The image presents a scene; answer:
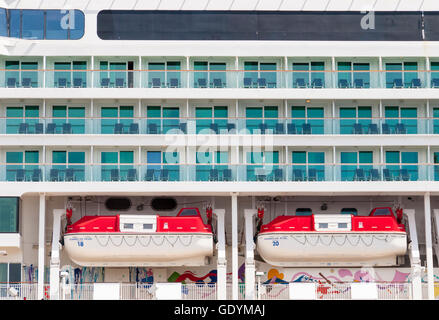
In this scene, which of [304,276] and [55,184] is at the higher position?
[55,184]

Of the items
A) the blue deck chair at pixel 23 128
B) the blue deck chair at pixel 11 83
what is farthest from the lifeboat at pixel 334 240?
the blue deck chair at pixel 11 83

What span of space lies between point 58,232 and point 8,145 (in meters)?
3.48

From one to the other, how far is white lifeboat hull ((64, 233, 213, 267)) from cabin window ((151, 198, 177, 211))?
2082 mm

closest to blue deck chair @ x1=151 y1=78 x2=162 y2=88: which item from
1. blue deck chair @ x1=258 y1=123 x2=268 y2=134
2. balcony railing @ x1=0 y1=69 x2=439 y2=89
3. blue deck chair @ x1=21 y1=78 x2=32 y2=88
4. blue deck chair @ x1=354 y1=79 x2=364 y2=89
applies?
balcony railing @ x1=0 y1=69 x2=439 y2=89

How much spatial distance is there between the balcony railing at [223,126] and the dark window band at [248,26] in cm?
311

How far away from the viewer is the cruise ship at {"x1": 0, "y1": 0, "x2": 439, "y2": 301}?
33406 mm

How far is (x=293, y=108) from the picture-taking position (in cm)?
3512

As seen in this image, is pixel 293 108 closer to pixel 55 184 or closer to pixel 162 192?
pixel 162 192

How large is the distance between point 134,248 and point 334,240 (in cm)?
682

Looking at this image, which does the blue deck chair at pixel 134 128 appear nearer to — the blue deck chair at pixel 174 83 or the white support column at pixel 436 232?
the blue deck chair at pixel 174 83

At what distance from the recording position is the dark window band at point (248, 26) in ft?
116

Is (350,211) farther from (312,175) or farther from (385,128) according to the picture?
(385,128)

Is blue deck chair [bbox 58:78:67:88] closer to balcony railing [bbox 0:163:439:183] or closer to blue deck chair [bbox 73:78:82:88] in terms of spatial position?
blue deck chair [bbox 73:78:82:88]
